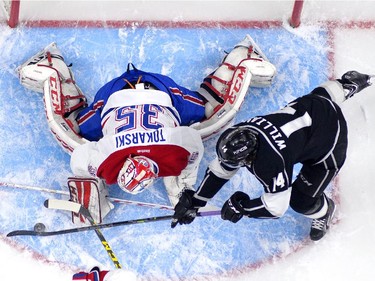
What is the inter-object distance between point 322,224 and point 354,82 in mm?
790

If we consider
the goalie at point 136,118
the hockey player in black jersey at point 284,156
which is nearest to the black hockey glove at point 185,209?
the hockey player in black jersey at point 284,156

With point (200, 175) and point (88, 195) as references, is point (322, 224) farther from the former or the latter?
point (88, 195)

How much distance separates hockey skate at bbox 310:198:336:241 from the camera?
3414 millimetres

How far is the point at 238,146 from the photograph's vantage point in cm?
261

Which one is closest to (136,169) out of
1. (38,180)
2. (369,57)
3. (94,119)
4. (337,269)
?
(94,119)

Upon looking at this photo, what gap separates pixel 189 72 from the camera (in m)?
3.88

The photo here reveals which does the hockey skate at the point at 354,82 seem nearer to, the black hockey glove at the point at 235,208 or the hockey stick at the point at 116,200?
the black hockey glove at the point at 235,208

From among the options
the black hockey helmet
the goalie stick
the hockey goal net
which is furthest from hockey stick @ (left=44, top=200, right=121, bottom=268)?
the hockey goal net

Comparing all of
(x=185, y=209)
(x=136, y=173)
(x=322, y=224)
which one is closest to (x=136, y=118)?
(x=136, y=173)

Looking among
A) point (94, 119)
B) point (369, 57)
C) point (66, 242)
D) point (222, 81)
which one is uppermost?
point (369, 57)

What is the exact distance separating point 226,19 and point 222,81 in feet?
1.75

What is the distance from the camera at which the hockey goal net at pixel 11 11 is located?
152 inches

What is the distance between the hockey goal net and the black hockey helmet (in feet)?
6.09

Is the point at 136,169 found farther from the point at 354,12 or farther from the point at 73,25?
the point at 354,12
